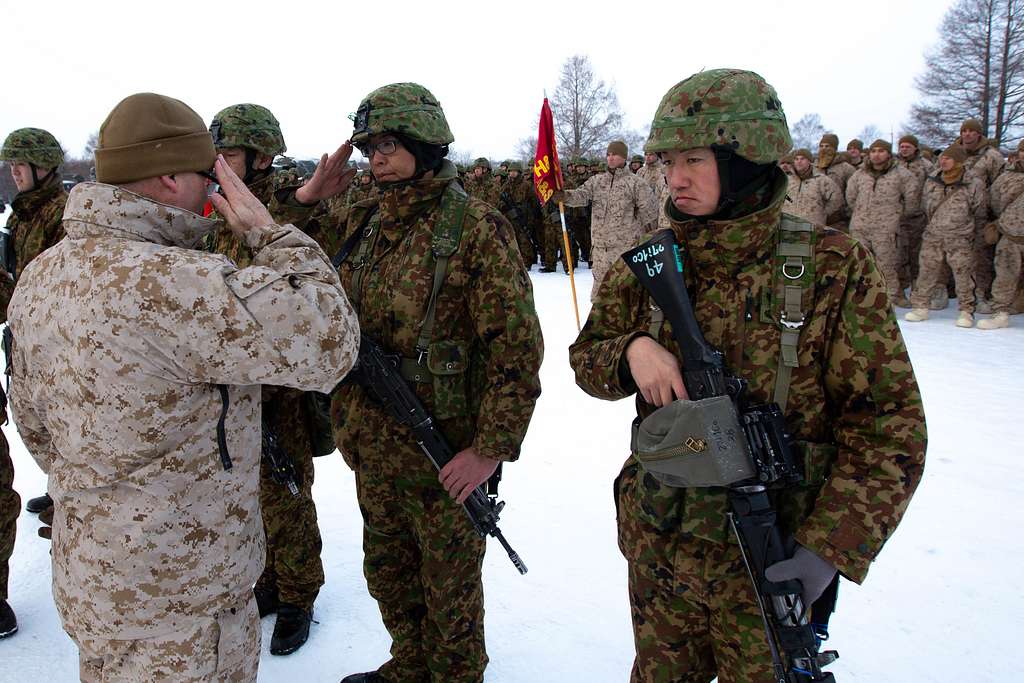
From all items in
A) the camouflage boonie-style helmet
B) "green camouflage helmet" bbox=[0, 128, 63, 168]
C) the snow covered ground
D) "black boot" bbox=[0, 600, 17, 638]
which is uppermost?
"green camouflage helmet" bbox=[0, 128, 63, 168]

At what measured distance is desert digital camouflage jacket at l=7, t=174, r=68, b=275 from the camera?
362cm

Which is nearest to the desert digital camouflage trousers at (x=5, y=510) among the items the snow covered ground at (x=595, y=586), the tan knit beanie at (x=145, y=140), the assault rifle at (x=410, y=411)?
the snow covered ground at (x=595, y=586)

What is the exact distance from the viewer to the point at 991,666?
245 centimetres

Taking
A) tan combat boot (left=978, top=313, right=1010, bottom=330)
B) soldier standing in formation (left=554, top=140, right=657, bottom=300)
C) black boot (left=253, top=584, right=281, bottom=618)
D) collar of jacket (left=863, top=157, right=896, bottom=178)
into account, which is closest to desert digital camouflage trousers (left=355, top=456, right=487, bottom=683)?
black boot (left=253, top=584, right=281, bottom=618)

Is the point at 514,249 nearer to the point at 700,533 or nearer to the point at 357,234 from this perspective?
the point at 357,234

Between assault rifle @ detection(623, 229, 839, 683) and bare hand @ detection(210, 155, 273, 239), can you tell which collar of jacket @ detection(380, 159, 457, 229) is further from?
assault rifle @ detection(623, 229, 839, 683)

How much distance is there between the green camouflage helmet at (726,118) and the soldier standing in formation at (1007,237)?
7543 mm

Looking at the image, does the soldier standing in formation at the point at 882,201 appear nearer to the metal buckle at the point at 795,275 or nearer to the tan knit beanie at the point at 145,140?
the metal buckle at the point at 795,275

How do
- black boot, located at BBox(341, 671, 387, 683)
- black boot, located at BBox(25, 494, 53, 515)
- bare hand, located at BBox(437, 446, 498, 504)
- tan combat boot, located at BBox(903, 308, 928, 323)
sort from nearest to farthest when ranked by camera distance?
1. bare hand, located at BBox(437, 446, 498, 504)
2. black boot, located at BBox(341, 671, 387, 683)
3. black boot, located at BBox(25, 494, 53, 515)
4. tan combat boot, located at BBox(903, 308, 928, 323)

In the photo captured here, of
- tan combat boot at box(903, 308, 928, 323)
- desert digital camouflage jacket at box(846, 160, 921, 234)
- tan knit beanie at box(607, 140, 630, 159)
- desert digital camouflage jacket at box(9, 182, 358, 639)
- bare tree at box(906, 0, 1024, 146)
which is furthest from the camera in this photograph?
bare tree at box(906, 0, 1024, 146)

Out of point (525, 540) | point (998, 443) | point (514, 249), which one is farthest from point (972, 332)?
point (514, 249)

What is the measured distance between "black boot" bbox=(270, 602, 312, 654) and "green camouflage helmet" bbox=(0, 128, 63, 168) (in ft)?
9.54

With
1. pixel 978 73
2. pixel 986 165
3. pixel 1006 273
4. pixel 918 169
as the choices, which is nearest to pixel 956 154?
pixel 986 165

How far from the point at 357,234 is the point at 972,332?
25.5 ft
